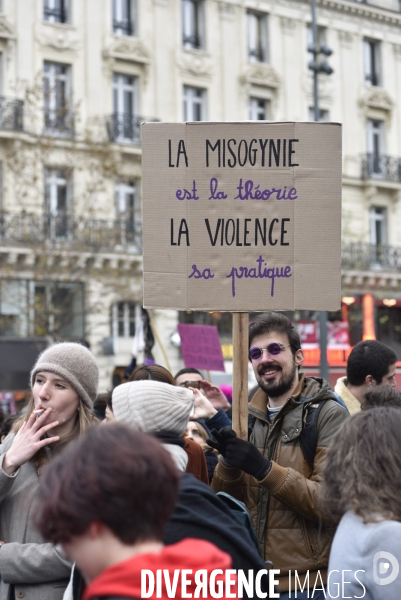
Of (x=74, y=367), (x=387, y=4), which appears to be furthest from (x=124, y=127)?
(x=74, y=367)

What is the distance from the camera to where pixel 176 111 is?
98.5 feet

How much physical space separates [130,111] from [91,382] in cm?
2634

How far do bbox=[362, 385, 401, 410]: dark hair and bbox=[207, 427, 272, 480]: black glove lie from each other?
0.54 m

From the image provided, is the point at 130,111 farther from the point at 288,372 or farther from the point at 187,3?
the point at 288,372

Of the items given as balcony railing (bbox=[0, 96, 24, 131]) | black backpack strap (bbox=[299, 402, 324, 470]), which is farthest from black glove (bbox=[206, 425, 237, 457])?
balcony railing (bbox=[0, 96, 24, 131])

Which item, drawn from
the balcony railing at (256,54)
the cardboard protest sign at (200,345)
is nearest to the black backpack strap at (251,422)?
the cardboard protest sign at (200,345)

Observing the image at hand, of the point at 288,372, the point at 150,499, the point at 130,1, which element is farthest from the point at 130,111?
the point at 150,499

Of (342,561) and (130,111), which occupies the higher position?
(130,111)

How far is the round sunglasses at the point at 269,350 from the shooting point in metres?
4.24

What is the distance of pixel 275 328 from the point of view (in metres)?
4.31

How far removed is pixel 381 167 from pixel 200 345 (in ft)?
87.0

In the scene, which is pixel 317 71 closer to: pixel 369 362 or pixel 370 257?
pixel 370 257

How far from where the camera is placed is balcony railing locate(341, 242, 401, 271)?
109 feet

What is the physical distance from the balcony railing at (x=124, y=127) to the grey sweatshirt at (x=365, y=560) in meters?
26.4
